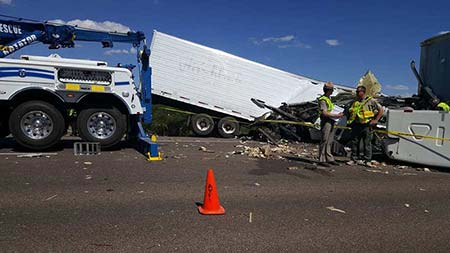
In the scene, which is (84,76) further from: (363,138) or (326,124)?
(363,138)

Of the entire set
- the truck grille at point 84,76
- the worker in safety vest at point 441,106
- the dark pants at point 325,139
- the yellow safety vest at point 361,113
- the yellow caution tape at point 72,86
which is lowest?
the dark pants at point 325,139

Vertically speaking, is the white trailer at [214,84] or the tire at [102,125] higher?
the white trailer at [214,84]

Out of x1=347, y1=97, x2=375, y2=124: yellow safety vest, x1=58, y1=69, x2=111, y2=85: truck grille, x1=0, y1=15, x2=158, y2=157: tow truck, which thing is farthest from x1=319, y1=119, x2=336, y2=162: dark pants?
x1=58, y1=69, x2=111, y2=85: truck grille

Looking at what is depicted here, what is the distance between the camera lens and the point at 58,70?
7613mm

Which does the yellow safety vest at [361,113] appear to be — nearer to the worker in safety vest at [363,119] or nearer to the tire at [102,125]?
the worker in safety vest at [363,119]

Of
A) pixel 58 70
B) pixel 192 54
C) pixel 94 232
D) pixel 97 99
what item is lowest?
pixel 94 232

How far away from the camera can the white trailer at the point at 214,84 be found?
1373 cm

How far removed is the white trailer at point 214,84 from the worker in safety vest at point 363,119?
609cm

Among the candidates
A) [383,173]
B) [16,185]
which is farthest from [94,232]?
[383,173]

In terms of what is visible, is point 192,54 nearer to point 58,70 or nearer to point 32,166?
point 58,70

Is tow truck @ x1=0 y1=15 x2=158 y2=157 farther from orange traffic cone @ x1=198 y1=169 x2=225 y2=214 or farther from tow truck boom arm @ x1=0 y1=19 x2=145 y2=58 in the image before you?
orange traffic cone @ x1=198 y1=169 x2=225 y2=214

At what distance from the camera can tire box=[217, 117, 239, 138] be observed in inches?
559

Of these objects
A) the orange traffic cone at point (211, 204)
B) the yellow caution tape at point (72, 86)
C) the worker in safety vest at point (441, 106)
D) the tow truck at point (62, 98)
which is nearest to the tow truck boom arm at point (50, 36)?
the tow truck at point (62, 98)

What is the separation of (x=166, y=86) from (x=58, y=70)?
6299mm
